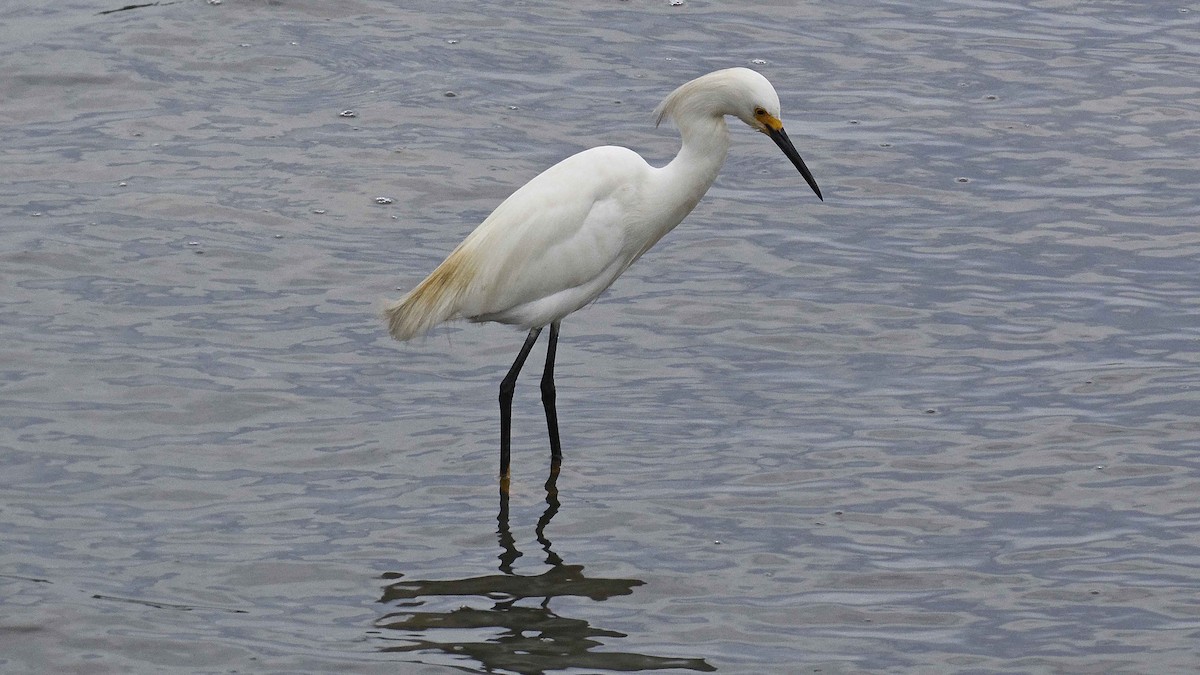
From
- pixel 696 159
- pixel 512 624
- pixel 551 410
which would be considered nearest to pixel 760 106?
pixel 696 159

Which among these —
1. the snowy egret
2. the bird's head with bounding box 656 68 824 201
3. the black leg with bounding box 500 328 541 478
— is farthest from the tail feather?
the bird's head with bounding box 656 68 824 201

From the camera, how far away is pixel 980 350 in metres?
7.89

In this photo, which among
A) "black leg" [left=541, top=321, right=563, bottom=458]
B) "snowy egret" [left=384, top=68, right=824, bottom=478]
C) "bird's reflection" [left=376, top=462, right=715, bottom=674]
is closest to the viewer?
"bird's reflection" [left=376, top=462, right=715, bottom=674]

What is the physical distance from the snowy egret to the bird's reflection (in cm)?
89

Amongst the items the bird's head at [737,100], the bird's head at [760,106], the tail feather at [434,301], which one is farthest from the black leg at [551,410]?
the bird's head at [760,106]

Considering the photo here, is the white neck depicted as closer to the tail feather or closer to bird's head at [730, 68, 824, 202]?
bird's head at [730, 68, 824, 202]

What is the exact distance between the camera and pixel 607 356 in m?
7.96

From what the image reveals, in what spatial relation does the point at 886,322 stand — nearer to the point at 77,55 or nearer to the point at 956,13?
the point at 956,13

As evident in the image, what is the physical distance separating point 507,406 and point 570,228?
795 millimetres

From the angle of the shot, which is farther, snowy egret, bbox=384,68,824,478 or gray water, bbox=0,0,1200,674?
snowy egret, bbox=384,68,824,478

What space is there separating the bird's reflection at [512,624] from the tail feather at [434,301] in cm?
112

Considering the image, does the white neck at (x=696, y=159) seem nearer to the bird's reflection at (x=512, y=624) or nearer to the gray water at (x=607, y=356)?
the gray water at (x=607, y=356)

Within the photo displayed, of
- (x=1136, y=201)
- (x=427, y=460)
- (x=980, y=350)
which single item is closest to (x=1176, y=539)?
(x=980, y=350)

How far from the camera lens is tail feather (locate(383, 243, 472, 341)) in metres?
6.95
